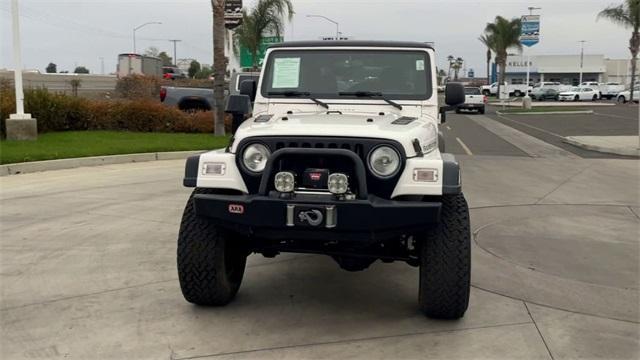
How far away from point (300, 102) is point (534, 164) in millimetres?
9436

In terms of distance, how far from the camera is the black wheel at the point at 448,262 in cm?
425

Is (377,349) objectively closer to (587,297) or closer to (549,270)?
(587,297)

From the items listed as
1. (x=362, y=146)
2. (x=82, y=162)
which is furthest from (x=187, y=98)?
(x=362, y=146)

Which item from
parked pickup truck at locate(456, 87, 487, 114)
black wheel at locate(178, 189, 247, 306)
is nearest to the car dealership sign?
black wheel at locate(178, 189, 247, 306)

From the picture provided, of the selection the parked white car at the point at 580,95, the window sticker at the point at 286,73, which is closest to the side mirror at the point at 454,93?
the window sticker at the point at 286,73

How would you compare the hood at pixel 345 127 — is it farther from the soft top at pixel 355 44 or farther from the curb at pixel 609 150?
the curb at pixel 609 150

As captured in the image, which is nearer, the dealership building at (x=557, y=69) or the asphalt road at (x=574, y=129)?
the asphalt road at (x=574, y=129)

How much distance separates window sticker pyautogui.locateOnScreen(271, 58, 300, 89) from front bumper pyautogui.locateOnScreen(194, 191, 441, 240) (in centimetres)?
181

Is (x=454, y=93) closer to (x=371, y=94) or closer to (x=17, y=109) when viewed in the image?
(x=371, y=94)

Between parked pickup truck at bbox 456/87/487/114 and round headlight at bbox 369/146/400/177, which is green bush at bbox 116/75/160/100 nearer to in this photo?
parked pickup truck at bbox 456/87/487/114

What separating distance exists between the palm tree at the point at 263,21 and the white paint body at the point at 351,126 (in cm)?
2377

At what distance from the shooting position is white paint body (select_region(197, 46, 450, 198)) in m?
4.12

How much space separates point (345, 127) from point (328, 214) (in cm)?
70

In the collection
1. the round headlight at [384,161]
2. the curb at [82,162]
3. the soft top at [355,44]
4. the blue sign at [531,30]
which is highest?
the blue sign at [531,30]
